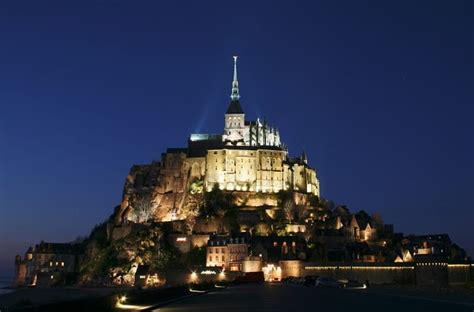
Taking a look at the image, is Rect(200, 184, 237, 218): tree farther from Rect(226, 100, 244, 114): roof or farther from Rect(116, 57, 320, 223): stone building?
Rect(226, 100, 244, 114): roof

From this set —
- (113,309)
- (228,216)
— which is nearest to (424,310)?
(113,309)

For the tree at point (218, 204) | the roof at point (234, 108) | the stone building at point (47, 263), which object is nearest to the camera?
the tree at point (218, 204)

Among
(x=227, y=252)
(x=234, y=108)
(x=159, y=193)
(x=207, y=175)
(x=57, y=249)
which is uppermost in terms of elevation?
(x=234, y=108)

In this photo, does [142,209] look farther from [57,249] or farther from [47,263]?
[47,263]

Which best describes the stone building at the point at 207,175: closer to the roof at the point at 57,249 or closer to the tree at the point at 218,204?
the tree at the point at 218,204

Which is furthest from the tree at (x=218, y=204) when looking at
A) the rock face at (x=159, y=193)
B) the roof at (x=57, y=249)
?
the roof at (x=57, y=249)

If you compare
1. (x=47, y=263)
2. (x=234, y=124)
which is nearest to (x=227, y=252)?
(x=47, y=263)

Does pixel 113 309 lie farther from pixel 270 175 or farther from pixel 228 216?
pixel 270 175

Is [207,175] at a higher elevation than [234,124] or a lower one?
lower

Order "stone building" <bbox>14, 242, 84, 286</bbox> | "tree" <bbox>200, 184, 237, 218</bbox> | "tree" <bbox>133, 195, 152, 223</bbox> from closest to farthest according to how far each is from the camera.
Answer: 1. "tree" <bbox>200, 184, 237, 218</bbox>
2. "stone building" <bbox>14, 242, 84, 286</bbox>
3. "tree" <bbox>133, 195, 152, 223</bbox>

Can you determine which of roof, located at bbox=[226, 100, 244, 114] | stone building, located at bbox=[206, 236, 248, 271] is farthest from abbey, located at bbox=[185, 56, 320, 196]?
stone building, located at bbox=[206, 236, 248, 271]

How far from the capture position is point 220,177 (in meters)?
119

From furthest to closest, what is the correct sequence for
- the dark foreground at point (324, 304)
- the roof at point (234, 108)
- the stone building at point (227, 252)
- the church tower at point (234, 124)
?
the roof at point (234, 108) → the church tower at point (234, 124) → the stone building at point (227, 252) → the dark foreground at point (324, 304)

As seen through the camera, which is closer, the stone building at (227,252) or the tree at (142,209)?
the stone building at (227,252)
